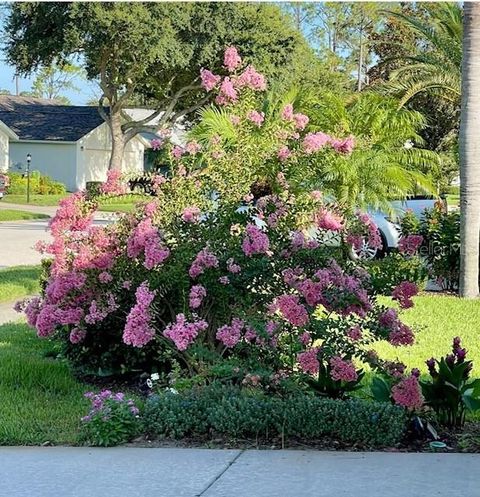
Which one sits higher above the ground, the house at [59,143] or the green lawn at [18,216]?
the house at [59,143]

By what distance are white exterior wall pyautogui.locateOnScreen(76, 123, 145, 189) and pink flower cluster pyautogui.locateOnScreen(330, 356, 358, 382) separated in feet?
143

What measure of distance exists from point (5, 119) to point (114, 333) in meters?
47.1

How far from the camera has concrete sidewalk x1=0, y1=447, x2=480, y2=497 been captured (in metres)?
4.16

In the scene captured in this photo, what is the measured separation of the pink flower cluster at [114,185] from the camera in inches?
266

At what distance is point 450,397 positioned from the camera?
5.32 m

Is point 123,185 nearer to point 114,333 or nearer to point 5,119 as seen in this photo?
point 114,333

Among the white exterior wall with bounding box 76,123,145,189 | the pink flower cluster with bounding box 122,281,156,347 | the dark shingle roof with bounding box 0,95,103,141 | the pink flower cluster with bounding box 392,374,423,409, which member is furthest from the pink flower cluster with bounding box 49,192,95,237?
the dark shingle roof with bounding box 0,95,103,141

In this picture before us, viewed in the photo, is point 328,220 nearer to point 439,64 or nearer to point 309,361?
point 309,361

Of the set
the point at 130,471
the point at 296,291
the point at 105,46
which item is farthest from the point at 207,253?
the point at 105,46

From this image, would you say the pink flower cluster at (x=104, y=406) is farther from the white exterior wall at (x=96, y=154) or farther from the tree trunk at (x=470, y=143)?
the white exterior wall at (x=96, y=154)

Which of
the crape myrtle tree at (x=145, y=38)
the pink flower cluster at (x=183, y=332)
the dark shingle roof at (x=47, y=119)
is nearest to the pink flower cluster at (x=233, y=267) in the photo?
the pink flower cluster at (x=183, y=332)

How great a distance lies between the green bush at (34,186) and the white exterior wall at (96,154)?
5332mm

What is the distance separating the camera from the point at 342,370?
525 centimetres

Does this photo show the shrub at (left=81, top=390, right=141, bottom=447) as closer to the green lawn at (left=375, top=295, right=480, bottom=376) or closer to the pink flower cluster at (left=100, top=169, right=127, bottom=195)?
the pink flower cluster at (left=100, top=169, right=127, bottom=195)
